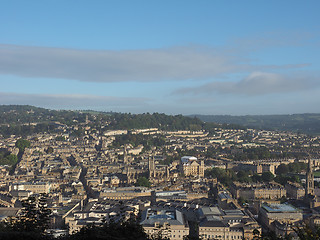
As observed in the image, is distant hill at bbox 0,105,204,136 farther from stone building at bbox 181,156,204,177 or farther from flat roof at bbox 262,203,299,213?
flat roof at bbox 262,203,299,213

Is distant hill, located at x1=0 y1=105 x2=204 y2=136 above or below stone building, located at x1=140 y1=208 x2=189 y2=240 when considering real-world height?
above

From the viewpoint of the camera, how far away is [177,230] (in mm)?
28031

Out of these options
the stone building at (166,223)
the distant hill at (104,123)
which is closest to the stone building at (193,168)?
the stone building at (166,223)

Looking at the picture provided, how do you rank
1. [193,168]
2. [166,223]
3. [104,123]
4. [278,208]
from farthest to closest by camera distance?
[104,123], [193,168], [278,208], [166,223]

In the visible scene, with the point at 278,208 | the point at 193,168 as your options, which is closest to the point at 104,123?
the point at 193,168

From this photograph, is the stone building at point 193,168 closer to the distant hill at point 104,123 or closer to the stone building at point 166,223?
the stone building at point 166,223

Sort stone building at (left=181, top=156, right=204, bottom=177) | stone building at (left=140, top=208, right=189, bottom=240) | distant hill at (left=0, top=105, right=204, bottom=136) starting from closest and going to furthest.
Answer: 1. stone building at (left=140, top=208, right=189, bottom=240)
2. stone building at (left=181, top=156, right=204, bottom=177)
3. distant hill at (left=0, top=105, right=204, bottom=136)

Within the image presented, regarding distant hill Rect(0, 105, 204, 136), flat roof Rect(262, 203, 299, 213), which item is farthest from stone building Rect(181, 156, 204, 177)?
distant hill Rect(0, 105, 204, 136)

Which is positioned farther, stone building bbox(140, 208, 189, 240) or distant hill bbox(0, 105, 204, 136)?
distant hill bbox(0, 105, 204, 136)

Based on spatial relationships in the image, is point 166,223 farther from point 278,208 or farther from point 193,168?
point 193,168

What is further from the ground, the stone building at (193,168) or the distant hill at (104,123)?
the distant hill at (104,123)

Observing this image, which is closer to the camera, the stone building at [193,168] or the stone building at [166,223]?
the stone building at [166,223]

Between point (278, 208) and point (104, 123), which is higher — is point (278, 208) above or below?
below

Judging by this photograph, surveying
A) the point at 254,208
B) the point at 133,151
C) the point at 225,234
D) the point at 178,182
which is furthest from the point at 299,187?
the point at 133,151
